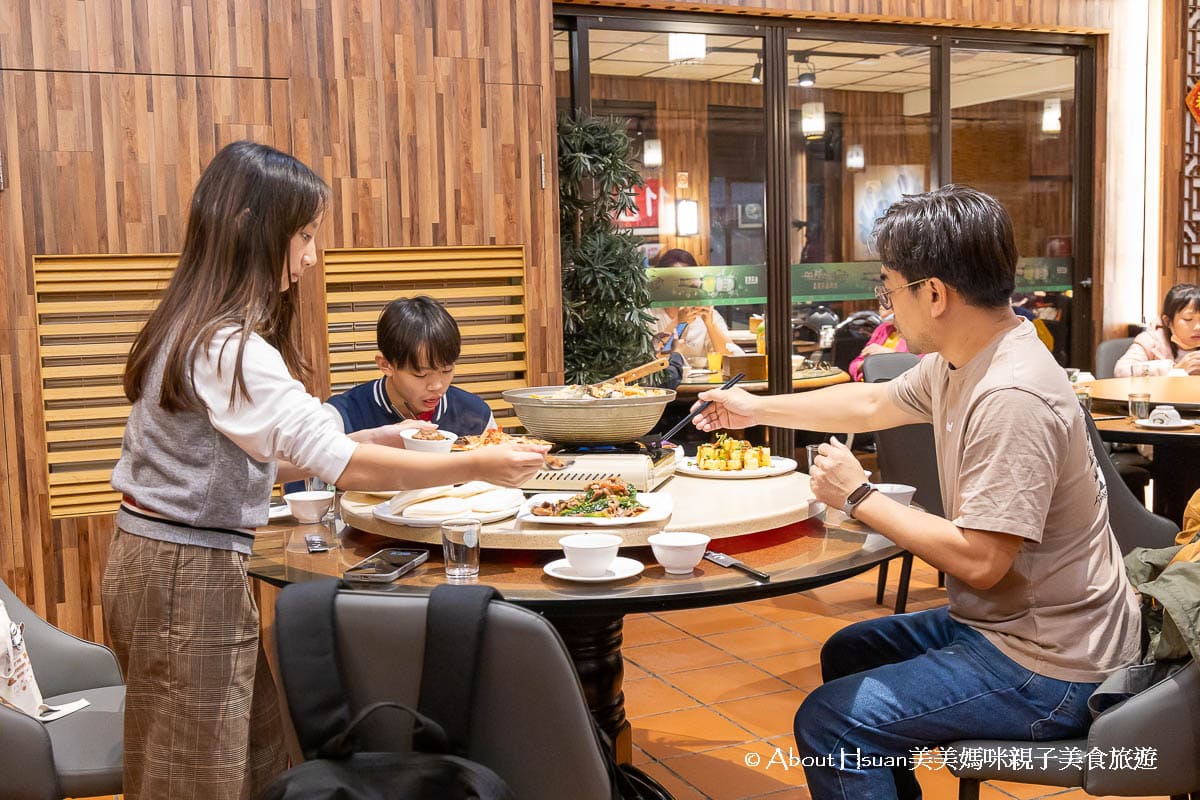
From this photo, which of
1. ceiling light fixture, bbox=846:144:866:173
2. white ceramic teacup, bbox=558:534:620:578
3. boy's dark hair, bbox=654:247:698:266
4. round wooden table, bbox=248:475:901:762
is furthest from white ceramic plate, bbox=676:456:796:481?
ceiling light fixture, bbox=846:144:866:173

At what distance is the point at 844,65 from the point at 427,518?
16.5 feet

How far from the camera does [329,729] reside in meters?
1.49

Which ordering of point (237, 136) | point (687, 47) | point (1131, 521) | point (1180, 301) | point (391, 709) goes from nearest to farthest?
point (391, 709) < point (1131, 521) < point (237, 136) < point (1180, 301) < point (687, 47)

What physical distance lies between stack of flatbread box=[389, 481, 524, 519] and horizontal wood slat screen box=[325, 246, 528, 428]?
86.1 inches

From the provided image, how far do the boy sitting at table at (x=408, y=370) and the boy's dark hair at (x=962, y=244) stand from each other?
145 cm

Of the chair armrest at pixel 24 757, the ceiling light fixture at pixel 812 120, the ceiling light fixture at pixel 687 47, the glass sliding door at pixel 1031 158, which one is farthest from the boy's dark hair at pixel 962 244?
the glass sliding door at pixel 1031 158

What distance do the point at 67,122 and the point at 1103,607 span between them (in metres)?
3.67

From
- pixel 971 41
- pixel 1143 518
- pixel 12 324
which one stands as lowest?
pixel 1143 518

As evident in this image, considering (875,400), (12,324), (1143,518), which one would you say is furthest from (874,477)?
(12,324)

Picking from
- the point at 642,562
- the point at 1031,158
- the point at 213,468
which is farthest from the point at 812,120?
the point at 213,468

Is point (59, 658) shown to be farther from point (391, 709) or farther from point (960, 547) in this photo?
point (960, 547)

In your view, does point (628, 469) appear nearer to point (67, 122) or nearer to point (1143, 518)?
point (1143, 518)

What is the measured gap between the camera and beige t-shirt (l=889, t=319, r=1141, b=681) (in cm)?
199

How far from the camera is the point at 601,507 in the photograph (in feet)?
7.55
